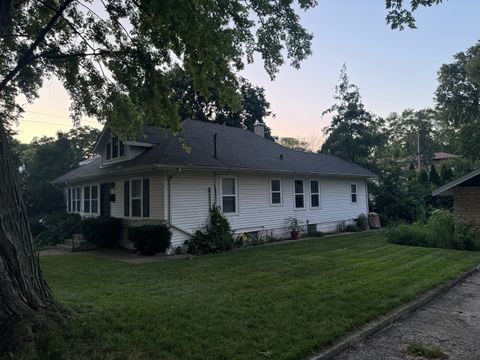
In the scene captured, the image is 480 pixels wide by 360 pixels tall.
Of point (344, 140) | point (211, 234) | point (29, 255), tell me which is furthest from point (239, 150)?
point (344, 140)

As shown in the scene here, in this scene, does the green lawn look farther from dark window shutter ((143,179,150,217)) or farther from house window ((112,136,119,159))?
house window ((112,136,119,159))

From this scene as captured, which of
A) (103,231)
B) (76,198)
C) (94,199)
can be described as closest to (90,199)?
(94,199)

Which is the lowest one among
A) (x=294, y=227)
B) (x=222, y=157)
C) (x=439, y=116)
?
(x=294, y=227)

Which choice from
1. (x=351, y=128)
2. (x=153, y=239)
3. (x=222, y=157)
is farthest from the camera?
(x=351, y=128)

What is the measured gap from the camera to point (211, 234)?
12.6 metres

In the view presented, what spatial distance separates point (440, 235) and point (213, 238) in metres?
8.03

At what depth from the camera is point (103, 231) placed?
44.3 feet

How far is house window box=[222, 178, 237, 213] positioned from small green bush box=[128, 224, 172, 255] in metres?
2.88

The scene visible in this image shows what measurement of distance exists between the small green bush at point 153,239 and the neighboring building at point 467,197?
9.96 meters

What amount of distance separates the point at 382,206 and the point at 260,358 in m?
22.4

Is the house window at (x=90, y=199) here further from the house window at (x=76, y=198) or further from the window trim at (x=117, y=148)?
the window trim at (x=117, y=148)

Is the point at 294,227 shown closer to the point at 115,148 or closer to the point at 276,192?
the point at 276,192

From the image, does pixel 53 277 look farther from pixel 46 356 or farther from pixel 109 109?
pixel 46 356

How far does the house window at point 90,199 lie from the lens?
16737mm
